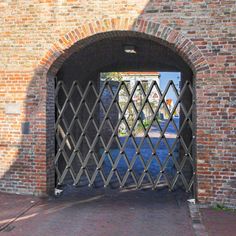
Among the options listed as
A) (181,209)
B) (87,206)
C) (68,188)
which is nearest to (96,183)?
(68,188)

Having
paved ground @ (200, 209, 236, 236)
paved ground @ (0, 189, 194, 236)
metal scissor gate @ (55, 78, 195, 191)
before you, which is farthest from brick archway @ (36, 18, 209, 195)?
paved ground @ (200, 209, 236, 236)

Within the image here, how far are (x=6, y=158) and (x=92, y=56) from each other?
4262mm

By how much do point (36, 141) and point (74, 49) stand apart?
6.57 feet

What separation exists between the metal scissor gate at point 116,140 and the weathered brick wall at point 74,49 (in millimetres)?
571

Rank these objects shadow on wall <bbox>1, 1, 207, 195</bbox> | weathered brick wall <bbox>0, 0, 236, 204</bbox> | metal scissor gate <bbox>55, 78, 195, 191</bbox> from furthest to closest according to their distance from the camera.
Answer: metal scissor gate <bbox>55, 78, 195, 191</bbox>
shadow on wall <bbox>1, 1, 207, 195</bbox>
weathered brick wall <bbox>0, 0, 236, 204</bbox>

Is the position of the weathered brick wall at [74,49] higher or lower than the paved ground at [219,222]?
higher

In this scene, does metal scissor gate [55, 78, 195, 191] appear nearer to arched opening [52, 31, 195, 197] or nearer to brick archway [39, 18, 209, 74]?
arched opening [52, 31, 195, 197]

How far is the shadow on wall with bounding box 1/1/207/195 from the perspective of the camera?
275 inches

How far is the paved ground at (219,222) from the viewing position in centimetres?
501

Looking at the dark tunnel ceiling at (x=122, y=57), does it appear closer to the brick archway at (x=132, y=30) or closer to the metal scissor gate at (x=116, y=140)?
the metal scissor gate at (x=116, y=140)

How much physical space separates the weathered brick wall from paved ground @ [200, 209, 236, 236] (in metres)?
0.36

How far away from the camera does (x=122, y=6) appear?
6551 mm

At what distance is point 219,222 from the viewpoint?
5461 mm

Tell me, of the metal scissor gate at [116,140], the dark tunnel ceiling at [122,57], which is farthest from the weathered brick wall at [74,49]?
the dark tunnel ceiling at [122,57]
